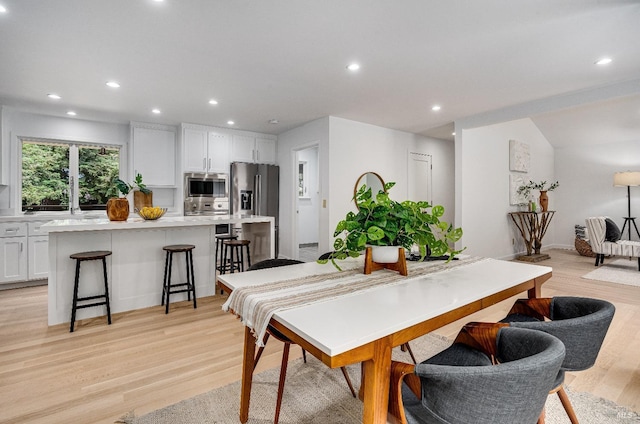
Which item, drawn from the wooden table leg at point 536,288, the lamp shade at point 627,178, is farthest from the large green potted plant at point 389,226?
the lamp shade at point 627,178

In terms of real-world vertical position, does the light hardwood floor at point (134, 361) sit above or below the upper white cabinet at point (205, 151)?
below

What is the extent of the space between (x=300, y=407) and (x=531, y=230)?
20.1 ft

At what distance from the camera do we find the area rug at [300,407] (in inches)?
65.0

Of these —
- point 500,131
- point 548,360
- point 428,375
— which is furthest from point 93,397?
point 500,131

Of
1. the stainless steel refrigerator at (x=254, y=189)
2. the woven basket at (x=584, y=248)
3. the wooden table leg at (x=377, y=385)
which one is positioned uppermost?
the stainless steel refrigerator at (x=254, y=189)

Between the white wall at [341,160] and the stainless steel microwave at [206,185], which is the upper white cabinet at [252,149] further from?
the stainless steel microwave at [206,185]

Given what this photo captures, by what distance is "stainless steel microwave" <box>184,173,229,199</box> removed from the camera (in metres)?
5.22

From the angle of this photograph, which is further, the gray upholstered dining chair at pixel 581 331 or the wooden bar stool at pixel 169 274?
the wooden bar stool at pixel 169 274

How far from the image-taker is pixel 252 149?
587cm

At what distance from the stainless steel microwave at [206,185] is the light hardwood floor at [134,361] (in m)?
2.37

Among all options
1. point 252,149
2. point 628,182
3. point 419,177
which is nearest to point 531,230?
point 628,182

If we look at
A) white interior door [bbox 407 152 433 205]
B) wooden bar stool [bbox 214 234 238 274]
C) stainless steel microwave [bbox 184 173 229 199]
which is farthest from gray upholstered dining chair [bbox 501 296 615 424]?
stainless steel microwave [bbox 184 173 229 199]

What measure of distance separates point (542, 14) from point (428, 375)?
2531mm

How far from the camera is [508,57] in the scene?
287 centimetres
